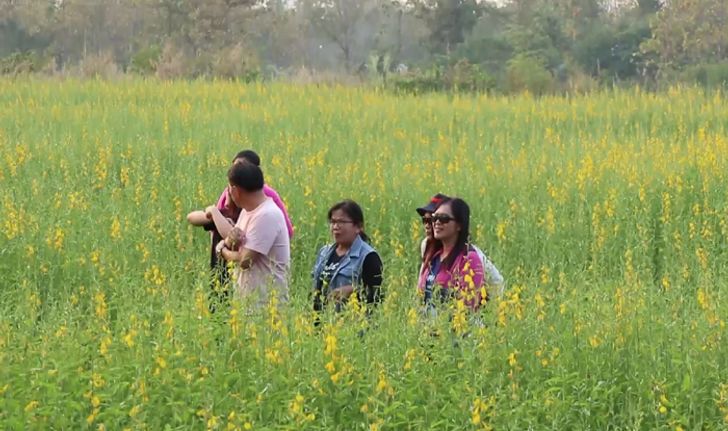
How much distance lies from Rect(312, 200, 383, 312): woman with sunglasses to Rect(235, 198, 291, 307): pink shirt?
8.4 inches

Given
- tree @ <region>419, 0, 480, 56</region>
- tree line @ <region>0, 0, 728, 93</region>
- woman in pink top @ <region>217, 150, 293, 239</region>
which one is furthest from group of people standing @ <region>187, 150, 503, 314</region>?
tree @ <region>419, 0, 480, 56</region>

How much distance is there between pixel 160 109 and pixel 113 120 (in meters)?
1.34

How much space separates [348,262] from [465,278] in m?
1.04

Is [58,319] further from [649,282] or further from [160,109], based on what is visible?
[160,109]

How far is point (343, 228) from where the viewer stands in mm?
6410

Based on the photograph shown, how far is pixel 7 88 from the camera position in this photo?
18.1 m

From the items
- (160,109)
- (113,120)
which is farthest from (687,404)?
(160,109)

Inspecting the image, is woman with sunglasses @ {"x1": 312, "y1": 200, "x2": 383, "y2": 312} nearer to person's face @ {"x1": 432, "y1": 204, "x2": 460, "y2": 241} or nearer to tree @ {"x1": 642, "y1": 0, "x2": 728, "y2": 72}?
person's face @ {"x1": 432, "y1": 204, "x2": 460, "y2": 241}

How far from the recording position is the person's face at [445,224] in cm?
618

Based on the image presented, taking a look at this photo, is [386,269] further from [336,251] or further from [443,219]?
[443,219]

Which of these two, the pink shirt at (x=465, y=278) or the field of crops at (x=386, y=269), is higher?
the pink shirt at (x=465, y=278)

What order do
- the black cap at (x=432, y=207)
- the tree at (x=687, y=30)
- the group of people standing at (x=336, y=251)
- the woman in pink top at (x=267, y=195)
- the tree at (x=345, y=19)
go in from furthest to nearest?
the tree at (x=345, y=19) → the tree at (x=687, y=30) → the woman in pink top at (x=267, y=195) → the black cap at (x=432, y=207) → the group of people standing at (x=336, y=251)

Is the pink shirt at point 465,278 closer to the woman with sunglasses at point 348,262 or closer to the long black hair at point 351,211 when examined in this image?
the woman with sunglasses at point 348,262

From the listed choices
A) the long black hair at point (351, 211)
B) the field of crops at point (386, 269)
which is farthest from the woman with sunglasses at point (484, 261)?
the long black hair at point (351, 211)
